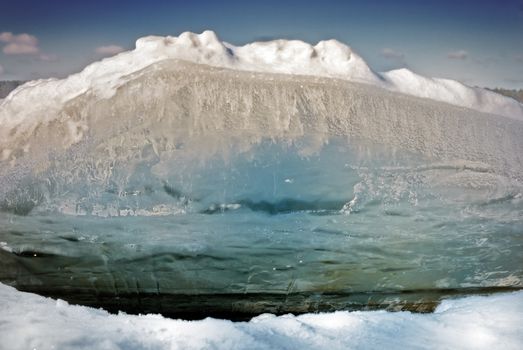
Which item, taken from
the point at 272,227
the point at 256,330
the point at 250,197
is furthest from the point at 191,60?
the point at 256,330

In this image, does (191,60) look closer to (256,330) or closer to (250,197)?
(250,197)

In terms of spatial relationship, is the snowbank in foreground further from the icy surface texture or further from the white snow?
the white snow

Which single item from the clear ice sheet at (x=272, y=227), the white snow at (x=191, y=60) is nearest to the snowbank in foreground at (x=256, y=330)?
the clear ice sheet at (x=272, y=227)

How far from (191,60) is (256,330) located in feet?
3.72

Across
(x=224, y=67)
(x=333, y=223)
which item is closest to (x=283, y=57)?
(x=224, y=67)

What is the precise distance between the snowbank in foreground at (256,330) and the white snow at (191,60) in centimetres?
79

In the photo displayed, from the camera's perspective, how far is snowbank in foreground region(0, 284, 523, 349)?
5.11ft

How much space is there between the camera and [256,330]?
1706 millimetres

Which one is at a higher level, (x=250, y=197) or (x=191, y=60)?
(x=191, y=60)

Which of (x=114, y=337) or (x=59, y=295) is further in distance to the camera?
(x=59, y=295)

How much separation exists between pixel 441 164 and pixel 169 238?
3.94 ft

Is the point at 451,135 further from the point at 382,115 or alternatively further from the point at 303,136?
the point at 303,136

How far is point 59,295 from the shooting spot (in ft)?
6.94

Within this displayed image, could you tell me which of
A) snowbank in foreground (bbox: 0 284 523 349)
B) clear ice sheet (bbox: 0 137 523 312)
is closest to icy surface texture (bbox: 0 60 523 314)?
clear ice sheet (bbox: 0 137 523 312)
